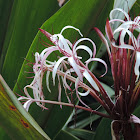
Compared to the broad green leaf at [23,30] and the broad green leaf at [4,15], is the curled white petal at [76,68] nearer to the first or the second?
the broad green leaf at [23,30]

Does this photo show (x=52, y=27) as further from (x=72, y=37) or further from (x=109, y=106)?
(x=109, y=106)

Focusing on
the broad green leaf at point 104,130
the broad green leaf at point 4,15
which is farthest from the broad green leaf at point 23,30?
the broad green leaf at point 104,130

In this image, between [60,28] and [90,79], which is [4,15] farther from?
[90,79]

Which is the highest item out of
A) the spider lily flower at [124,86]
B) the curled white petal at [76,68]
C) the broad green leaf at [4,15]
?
the broad green leaf at [4,15]

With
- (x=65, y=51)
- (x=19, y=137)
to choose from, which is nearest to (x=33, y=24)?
(x=65, y=51)

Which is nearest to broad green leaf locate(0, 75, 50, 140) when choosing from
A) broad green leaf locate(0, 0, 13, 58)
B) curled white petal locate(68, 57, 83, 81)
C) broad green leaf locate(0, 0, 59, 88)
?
curled white petal locate(68, 57, 83, 81)

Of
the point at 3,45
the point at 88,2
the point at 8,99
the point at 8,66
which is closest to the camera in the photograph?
the point at 8,99

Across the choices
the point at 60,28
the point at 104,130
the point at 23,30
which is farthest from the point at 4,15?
the point at 104,130
